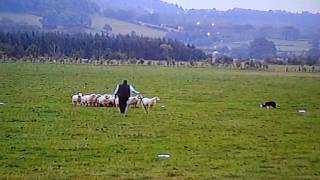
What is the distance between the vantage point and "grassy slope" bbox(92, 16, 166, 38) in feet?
465

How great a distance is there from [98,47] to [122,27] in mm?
42692

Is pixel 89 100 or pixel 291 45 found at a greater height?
pixel 291 45

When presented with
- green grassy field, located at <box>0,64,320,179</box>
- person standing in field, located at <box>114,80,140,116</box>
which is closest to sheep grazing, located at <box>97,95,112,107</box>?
green grassy field, located at <box>0,64,320,179</box>

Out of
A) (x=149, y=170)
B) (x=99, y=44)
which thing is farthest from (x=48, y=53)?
(x=149, y=170)

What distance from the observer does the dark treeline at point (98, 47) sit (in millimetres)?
107344

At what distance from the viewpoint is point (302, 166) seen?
47.6 ft

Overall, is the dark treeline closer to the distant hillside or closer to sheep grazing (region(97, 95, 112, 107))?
the distant hillside

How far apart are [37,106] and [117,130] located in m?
8.14

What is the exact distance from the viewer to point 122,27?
157500mm

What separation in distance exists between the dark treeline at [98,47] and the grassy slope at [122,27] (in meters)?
13.2

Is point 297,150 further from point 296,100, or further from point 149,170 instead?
point 296,100

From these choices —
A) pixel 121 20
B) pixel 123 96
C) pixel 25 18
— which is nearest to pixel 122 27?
pixel 121 20

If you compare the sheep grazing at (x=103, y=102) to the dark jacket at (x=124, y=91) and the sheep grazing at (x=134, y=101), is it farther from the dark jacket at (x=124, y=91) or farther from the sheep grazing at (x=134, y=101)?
the dark jacket at (x=124, y=91)

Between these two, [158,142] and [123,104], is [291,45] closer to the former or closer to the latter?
[123,104]
